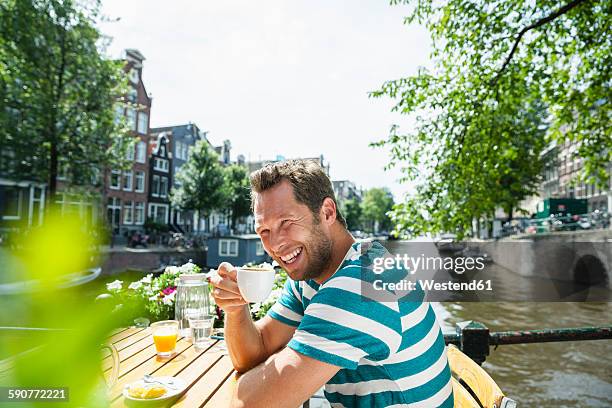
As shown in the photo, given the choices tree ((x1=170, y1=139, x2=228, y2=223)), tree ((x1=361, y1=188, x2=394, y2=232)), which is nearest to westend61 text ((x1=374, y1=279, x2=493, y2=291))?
tree ((x1=170, y1=139, x2=228, y2=223))

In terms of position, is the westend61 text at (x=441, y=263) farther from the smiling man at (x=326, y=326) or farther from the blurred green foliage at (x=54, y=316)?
the blurred green foliage at (x=54, y=316)

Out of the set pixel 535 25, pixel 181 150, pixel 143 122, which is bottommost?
pixel 535 25

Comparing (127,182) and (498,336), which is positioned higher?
(127,182)

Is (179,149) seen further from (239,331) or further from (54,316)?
(54,316)

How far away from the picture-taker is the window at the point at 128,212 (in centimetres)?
2873

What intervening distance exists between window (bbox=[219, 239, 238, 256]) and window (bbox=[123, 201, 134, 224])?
8.52 meters

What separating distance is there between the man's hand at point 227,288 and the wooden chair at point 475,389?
2.90 ft

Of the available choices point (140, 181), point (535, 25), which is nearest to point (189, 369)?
point (535, 25)

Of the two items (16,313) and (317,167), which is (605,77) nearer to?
(317,167)

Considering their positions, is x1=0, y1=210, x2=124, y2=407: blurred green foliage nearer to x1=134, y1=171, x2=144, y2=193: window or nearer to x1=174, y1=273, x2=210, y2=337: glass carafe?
x1=174, y1=273, x2=210, y2=337: glass carafe

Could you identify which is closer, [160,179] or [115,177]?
[115,177]

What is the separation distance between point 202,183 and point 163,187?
6.30m

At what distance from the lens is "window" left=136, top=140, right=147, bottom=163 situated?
30.2m

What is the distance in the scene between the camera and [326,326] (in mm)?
1249
